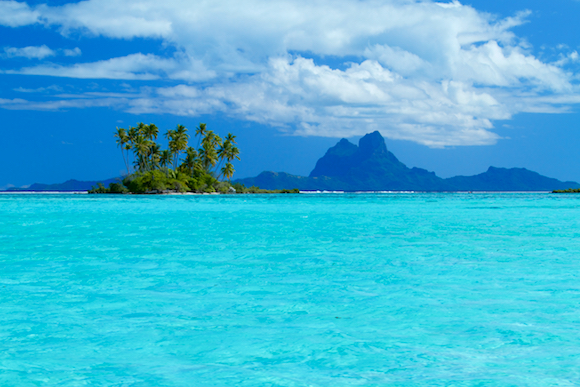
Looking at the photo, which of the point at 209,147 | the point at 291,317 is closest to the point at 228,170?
the point at 209,147

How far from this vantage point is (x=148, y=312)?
848 centimetres

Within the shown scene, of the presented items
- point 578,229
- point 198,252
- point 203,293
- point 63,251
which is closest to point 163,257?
point 198,252

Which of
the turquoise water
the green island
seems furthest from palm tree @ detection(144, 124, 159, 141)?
the turquoise water

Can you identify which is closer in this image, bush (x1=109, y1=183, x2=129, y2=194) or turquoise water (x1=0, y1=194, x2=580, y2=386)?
turquoise water (x1=0, y1=194, x2=580, y2=386)

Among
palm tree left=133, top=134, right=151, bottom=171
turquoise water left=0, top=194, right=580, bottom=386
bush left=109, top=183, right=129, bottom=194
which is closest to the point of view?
turquoise water left=0, top=194, right=580, bottom=386

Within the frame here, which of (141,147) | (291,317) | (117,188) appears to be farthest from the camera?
(117,188)

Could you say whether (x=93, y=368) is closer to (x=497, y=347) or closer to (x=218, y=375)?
(x=218, y=375)

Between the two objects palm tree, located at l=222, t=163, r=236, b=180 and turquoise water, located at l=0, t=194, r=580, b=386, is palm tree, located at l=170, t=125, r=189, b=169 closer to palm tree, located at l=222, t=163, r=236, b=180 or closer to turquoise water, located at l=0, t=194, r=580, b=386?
palm tree, located at l=222, t=163, r=236, b=180

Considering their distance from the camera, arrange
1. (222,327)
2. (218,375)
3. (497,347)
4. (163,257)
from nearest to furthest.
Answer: (218,375), (497,347), (222,327), (163,257)

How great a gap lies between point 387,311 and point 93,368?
4.88 m

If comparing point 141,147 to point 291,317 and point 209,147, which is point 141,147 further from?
point 291,317

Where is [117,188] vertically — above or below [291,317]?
above

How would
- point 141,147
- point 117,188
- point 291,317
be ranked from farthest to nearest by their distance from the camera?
1. point 117,188
2. point 141,147
3. point 291,317

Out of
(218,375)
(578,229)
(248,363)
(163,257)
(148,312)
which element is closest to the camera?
(218,375)
